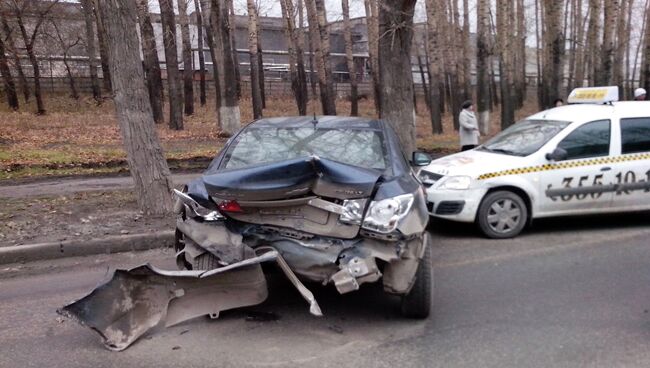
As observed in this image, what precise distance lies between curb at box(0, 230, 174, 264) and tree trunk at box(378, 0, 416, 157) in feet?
14.9

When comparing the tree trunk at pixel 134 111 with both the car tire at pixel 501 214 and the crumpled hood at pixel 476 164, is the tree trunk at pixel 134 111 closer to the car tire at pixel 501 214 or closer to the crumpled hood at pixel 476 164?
the crumpled hood at pixel 476 164

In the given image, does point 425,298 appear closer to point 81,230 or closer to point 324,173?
point 324,173

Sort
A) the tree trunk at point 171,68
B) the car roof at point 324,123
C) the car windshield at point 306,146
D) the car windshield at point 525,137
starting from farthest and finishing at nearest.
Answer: the tree trunk at point 171,68
the car windshield at point 525,137
the car roof at point 324,123
the car windshield at point 306,146

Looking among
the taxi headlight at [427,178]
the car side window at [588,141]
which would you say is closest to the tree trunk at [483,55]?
the car side window at [588,141]

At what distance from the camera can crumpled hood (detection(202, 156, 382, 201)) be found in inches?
159

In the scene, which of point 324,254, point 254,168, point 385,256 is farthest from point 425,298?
point 254,168

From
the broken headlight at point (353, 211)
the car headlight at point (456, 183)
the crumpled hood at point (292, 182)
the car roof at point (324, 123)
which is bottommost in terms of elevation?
the car headlight at point (456, 183)

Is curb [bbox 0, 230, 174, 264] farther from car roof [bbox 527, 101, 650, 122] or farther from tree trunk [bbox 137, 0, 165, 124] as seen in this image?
tree trunk [bbox 137, 0, 165, 124]

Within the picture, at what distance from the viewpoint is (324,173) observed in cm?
409

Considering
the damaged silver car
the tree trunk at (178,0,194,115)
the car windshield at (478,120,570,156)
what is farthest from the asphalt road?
the tree trunk at (178,0,194,115)

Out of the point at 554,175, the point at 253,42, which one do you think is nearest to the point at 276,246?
the point at 554,175

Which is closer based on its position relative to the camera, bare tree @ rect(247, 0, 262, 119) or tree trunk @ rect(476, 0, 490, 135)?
tree trunk @ rect(476, 0, 490, 135)

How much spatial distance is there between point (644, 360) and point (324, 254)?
7.44 ft

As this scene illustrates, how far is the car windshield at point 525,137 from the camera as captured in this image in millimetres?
7637
